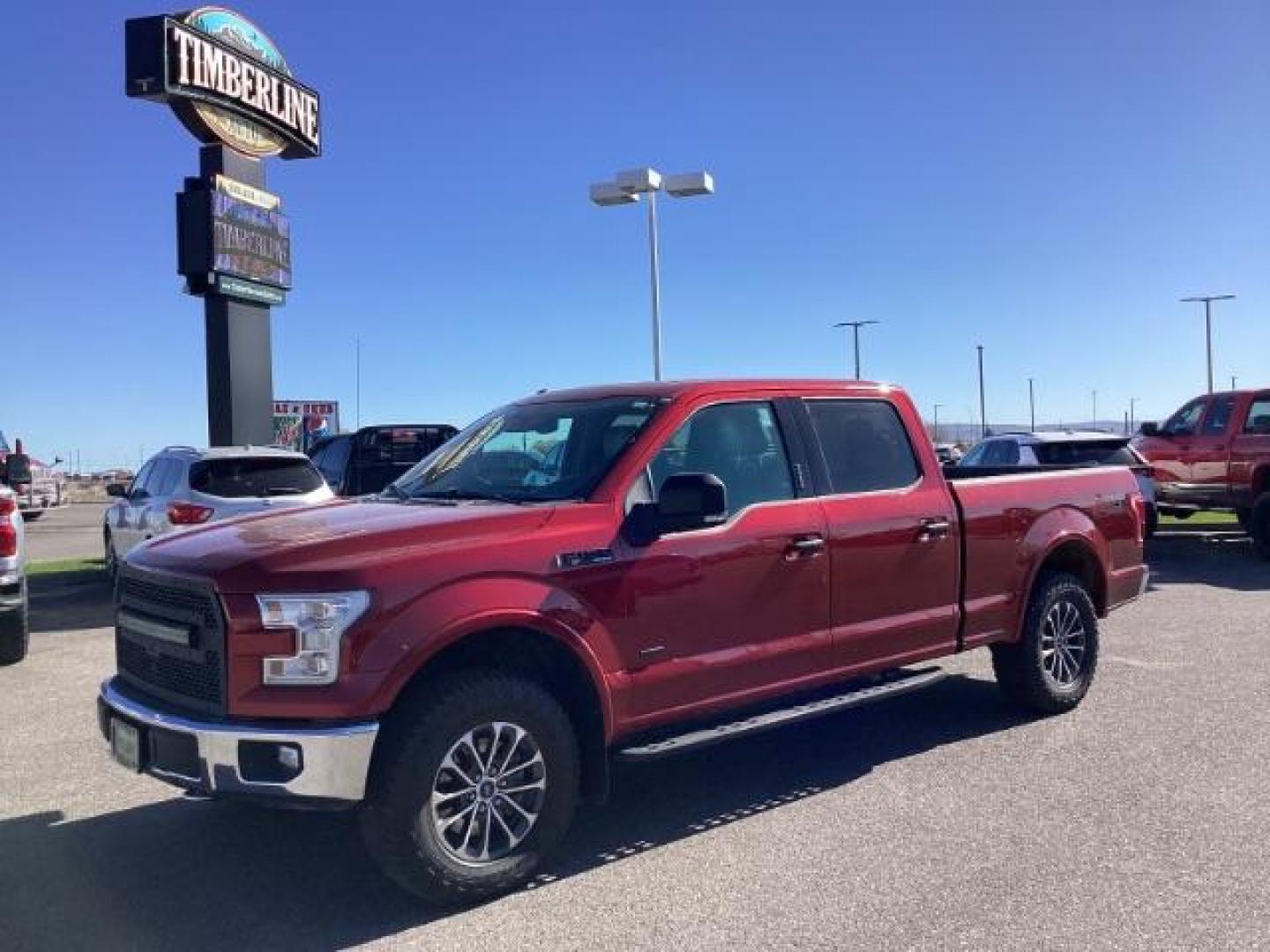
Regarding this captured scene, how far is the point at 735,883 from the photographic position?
422cm

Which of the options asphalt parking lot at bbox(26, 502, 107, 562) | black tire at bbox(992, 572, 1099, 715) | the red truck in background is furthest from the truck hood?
asphalt parking lot at bbox(26, 502, 107, 562)

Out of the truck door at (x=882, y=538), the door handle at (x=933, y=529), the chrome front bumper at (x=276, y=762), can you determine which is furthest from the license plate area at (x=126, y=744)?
the door handle at (x=933, y=529)

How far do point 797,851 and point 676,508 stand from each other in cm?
151

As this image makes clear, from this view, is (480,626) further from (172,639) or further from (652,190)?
(652,190)

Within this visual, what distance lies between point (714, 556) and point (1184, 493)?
1274cm

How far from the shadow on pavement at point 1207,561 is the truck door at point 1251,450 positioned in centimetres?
91

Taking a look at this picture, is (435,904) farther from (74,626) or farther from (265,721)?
(74,626)

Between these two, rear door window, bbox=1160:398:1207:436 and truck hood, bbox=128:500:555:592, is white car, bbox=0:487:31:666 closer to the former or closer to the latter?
truck hood, bbox=128:500:555:592

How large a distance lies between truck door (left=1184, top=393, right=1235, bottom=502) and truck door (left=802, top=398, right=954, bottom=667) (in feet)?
34.9

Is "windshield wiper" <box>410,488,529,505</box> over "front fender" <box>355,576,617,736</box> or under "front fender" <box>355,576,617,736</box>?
over

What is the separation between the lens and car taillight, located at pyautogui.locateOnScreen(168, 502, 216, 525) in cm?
1068

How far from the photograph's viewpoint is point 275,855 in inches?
184

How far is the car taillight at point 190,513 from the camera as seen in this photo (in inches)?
420

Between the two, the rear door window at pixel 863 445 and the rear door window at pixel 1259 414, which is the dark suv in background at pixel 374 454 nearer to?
the rear door window at pixel 863 445
